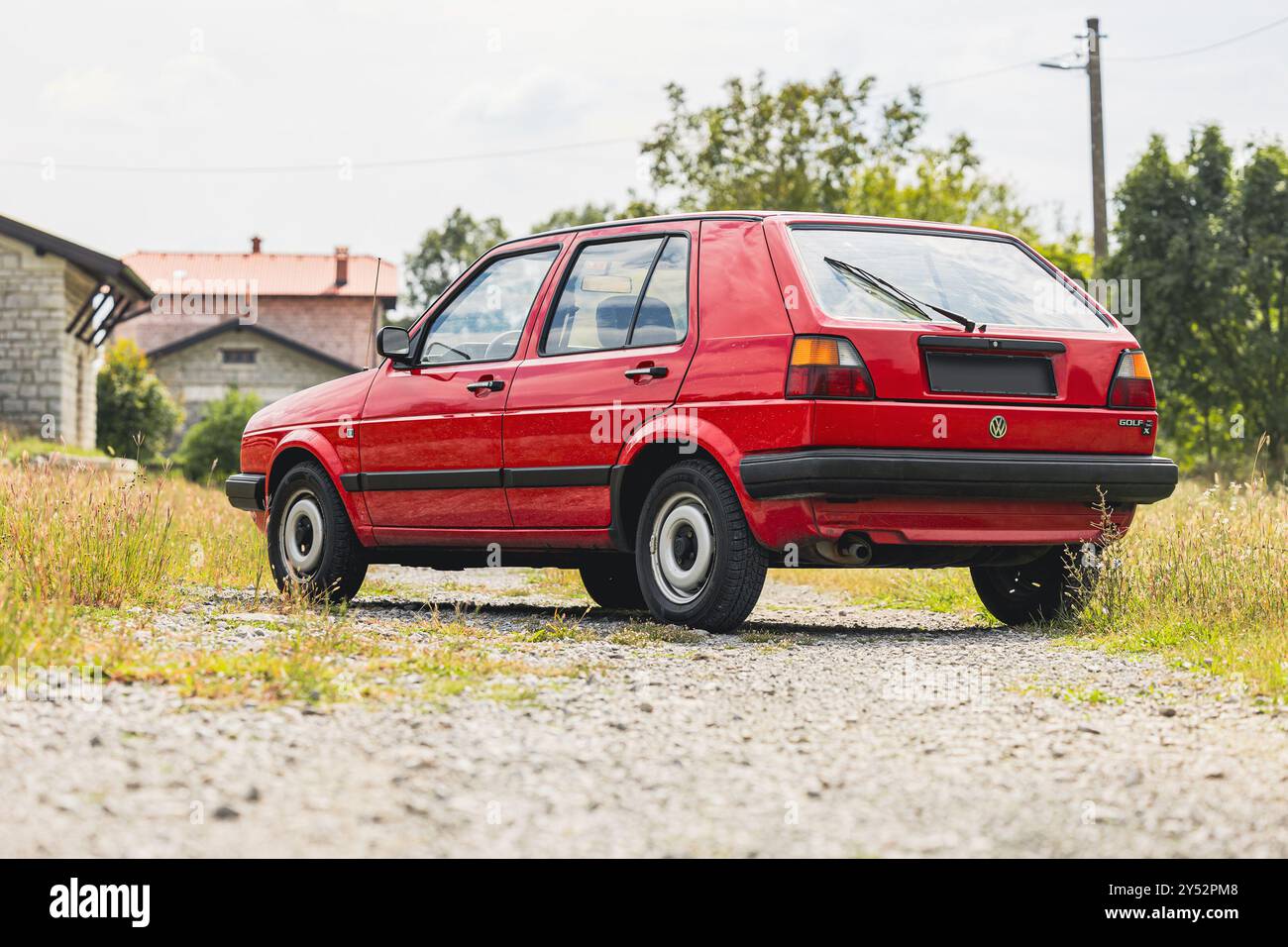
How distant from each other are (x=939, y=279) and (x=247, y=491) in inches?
172

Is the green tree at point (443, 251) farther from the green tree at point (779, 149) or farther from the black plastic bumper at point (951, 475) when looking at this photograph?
the black plastic bumper at point (951, 475)

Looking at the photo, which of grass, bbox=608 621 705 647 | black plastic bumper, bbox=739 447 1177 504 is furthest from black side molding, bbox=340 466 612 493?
black plastic bumper, bbox=739 447 1177 504

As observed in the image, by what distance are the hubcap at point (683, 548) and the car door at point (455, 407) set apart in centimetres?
99

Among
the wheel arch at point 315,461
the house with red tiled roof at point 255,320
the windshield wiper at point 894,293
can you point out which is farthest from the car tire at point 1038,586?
the house with red tiled roof at point 255,320

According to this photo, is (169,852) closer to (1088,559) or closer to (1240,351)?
(1088,559)

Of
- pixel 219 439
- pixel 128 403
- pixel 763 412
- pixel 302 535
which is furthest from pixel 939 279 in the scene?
pixel 128 403

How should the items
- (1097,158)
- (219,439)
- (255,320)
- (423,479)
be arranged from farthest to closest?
(255,320)
(219,439)
(1097,158)
(423,479)

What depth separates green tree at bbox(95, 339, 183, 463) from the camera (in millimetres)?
42625

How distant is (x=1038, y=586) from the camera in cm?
823

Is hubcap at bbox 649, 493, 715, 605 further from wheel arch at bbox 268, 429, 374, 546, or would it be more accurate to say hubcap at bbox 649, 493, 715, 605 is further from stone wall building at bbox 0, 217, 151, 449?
stone wall building at bbox 0, 217, 151, 449

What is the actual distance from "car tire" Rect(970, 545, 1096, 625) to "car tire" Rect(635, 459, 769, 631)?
1.39 metres

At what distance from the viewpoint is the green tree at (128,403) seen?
1678 inches

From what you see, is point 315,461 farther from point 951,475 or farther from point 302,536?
point 951,475

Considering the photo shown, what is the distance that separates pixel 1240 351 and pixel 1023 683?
22.5 meters
